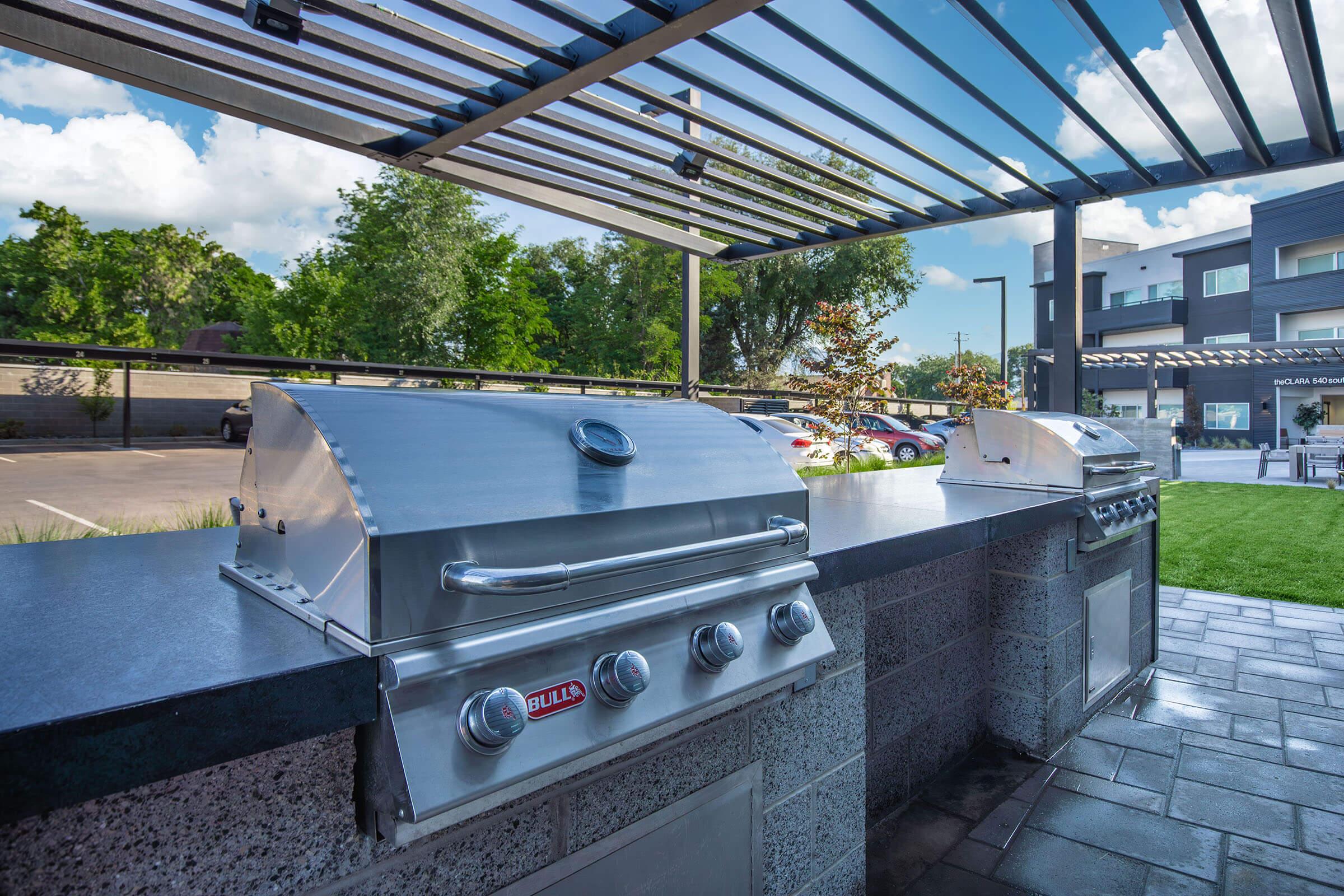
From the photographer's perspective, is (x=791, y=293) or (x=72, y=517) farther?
(x=791, y=293)

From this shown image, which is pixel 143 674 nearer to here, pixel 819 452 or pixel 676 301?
pixel 819 452

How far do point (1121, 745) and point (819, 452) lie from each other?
18.5 feet

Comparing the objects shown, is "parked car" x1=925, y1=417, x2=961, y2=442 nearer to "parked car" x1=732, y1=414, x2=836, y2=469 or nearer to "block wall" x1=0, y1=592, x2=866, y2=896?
"parked car" x1=732, y1=414, x2=836, y2=469

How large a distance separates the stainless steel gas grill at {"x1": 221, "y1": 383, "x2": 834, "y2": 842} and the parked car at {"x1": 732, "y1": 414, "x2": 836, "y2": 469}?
610 centimetres

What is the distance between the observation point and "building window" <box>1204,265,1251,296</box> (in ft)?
91.2

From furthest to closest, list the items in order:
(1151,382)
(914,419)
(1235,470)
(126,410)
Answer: (914,419) → (1235,470) → (1151,382) → (126,410)

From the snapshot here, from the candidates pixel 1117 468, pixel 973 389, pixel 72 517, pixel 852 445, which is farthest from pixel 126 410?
pixel 1117 468

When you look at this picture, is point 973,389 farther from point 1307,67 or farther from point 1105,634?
point 1307,67

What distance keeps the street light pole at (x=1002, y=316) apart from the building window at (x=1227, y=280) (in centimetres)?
1486

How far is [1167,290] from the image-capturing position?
31.3 m


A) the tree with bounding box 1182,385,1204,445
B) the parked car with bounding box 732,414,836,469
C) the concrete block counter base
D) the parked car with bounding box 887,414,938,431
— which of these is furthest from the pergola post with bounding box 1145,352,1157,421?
the tree with bounding box 1182,385,1204,445

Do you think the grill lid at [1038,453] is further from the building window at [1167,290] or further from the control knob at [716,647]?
the building window at [1167,290]

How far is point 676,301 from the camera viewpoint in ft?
86.4

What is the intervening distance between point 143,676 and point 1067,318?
482 cm
